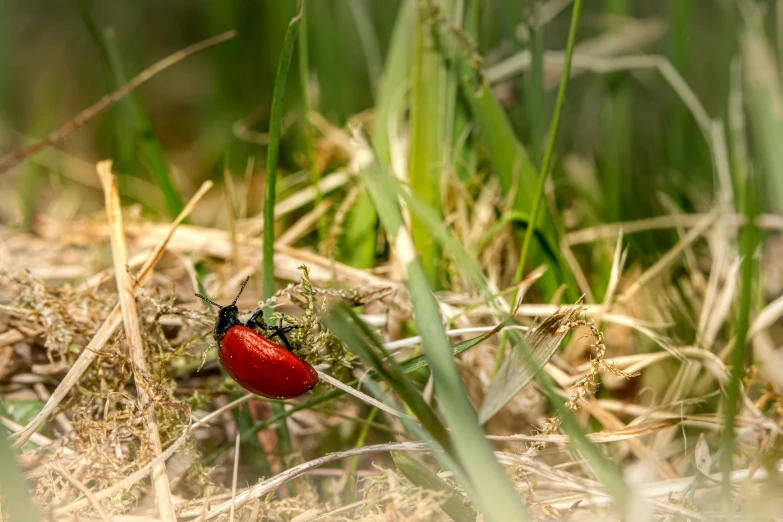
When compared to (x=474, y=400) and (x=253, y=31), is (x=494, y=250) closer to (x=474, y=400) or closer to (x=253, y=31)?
(x=474, y=400)

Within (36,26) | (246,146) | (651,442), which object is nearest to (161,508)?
(651,442)

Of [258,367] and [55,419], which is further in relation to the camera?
[55,419]

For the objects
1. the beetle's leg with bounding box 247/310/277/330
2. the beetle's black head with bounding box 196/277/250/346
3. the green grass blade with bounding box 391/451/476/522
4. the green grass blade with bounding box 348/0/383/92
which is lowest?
the green grass blade with bounding box 391/451/476/522

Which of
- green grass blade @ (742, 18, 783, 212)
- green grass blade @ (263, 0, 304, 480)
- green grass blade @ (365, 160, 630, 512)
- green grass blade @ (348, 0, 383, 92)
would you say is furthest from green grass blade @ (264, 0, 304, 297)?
green grass blade @ (348, 0, 383, 92)

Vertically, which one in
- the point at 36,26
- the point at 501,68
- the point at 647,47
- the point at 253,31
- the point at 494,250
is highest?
the point at 36,26

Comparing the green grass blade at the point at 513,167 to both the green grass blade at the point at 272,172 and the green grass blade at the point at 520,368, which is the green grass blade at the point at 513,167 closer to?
the green grass blade at the point at 520,368

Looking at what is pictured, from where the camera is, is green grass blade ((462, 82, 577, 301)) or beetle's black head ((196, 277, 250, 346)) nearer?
beetle's black head ((196, 277, 250, 346))

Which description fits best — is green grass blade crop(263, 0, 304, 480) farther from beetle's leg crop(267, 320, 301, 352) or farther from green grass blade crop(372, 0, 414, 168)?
green grass blade crop(372, 0, 414, 168)
